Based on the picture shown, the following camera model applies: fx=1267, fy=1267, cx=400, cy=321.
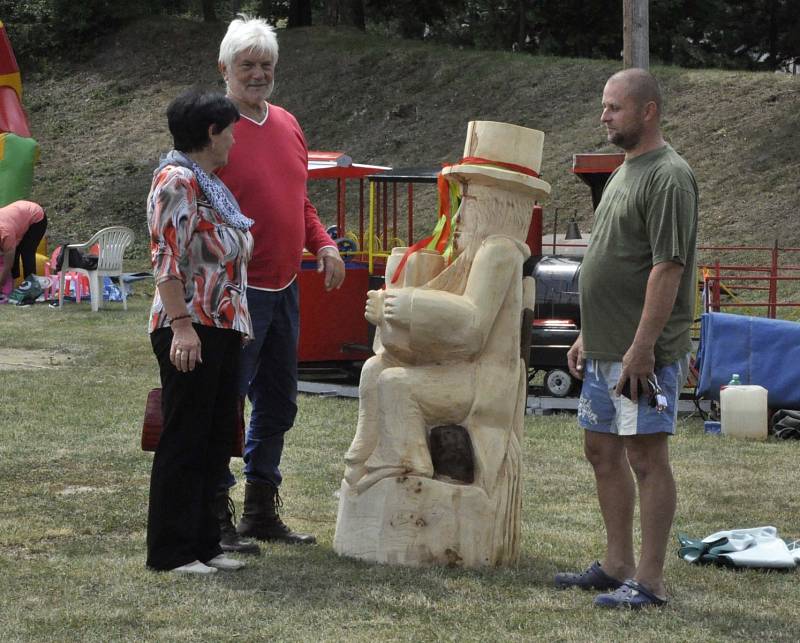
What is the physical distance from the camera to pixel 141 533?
5340mm

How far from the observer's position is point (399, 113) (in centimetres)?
2752

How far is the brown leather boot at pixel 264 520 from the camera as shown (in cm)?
521

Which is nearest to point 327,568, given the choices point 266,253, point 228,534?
point 228,534

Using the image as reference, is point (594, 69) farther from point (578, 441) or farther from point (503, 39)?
point (578, 441)

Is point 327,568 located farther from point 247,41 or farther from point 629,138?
point 247,41

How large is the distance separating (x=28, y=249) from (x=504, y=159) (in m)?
14.2

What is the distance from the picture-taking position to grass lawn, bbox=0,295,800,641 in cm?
397

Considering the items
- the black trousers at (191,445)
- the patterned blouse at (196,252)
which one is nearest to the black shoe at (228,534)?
the black trousers at (191,445)

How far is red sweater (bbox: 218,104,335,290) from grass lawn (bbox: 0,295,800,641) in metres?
1.13

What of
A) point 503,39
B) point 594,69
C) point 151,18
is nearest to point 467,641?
point 594,69

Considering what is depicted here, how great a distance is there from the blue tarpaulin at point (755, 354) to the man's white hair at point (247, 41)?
15.0 feet

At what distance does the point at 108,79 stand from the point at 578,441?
27.5 m

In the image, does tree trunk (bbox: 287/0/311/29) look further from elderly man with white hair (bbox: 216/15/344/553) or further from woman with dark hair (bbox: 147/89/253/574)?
woman with dark hair (bbox: 147/89/253/574)

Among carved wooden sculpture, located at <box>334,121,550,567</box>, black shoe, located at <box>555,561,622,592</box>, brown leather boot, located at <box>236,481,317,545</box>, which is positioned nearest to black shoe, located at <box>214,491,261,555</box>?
brown leather boot, located at <box>236,481,317,545</box>
